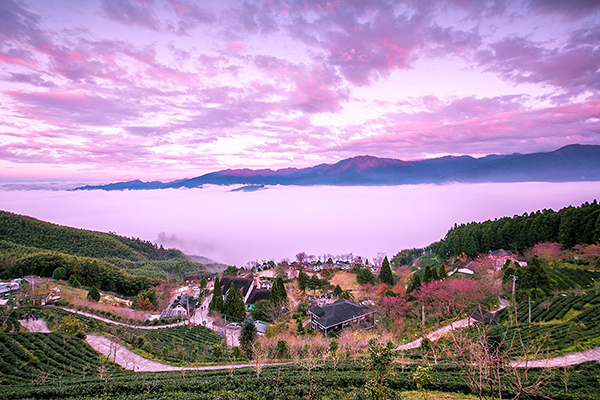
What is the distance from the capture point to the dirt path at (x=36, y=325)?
755 inches

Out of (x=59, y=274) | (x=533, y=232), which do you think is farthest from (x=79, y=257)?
(x=533, y=232)

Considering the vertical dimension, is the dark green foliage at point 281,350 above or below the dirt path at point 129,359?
above

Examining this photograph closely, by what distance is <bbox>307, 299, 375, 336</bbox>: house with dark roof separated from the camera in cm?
2192

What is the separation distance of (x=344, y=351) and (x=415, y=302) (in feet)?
28.1

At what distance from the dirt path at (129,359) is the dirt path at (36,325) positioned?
3.60 m

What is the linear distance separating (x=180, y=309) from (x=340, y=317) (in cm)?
2063

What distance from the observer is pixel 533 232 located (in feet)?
121

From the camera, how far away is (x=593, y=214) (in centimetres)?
3036

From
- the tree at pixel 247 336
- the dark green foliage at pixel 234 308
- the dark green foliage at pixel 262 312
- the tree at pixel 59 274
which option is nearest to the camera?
the tree at pixel 247 336

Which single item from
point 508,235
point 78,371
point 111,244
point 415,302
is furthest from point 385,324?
point 111,244

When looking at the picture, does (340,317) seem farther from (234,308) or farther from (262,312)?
(234,308)

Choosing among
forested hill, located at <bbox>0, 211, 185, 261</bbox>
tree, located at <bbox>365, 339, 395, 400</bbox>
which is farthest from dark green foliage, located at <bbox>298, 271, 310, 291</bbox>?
forested hill, located at <bbox>0, 211, 185, 261</bbox>

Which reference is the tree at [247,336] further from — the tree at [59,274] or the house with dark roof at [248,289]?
the tree at [59,274]

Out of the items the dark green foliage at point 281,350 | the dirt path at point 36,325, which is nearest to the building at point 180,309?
the dirt path at point 36,325
